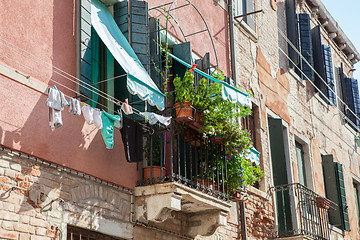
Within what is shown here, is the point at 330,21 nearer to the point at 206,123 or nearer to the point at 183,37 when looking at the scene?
the point at 183,37

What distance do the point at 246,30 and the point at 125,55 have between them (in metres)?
5.42

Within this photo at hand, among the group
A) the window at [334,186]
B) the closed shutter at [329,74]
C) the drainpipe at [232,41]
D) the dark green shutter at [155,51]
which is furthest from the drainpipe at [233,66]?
the closed shutter at [329,74]

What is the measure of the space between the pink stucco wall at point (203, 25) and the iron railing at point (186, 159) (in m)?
1.86

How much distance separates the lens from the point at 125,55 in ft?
24.3

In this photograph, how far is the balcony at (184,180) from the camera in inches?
302

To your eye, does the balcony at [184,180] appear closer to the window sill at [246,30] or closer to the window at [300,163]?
the window sill at [246,30]

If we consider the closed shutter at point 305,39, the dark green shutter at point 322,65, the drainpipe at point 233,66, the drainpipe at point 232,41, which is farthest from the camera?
the dark green shutter at point 322,65

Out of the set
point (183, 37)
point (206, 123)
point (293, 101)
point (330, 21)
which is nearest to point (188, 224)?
point (206, 123)

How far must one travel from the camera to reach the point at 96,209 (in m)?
7.13

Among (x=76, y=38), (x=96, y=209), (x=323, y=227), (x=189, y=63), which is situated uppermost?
(x=189, y=63)

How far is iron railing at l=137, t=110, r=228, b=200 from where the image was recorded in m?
7.93

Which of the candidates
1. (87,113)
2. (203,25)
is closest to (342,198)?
(203,25)

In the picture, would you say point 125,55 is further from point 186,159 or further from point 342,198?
point 342,198

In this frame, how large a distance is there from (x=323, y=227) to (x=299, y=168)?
1506mm
